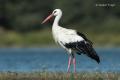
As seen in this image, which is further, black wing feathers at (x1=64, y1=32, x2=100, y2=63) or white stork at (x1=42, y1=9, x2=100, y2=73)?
white stork at (x1=42, y1=9, x2=100, y2=73)

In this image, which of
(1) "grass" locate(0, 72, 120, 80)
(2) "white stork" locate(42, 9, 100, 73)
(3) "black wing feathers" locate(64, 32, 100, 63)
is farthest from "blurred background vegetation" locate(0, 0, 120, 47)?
(1) "grass" locate(0, 72, 120, 80)

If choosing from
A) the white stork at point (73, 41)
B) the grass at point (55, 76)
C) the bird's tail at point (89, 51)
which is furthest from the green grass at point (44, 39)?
the grass at point (55, 76)

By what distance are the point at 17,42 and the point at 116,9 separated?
977 centimetres

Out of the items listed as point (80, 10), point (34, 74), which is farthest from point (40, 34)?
point (34, 74)

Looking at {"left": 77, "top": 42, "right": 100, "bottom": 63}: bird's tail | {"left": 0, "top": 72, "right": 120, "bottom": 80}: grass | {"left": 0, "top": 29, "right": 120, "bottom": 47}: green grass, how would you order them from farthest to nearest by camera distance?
{"left": 0, "top": 29, "right": 120, "bottom": 47}: green grass → {"left": 77, "top": 42, "right": 100, "bottom": 63}: bird's tail → {"left": 0, "top": 72, "right": 120, "bottom": 80}: grass

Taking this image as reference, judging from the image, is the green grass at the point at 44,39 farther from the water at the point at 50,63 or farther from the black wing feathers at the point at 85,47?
the black wing feathers at the point at 85,47

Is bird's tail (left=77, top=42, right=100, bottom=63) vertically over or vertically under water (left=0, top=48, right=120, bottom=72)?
under

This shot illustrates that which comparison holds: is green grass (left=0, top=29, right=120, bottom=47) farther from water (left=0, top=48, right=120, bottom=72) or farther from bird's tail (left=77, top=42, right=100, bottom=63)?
bird's tail (left=77, top=42, right=100, bottom=63)

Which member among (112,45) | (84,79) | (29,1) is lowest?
(84,79)

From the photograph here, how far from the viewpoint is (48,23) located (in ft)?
144

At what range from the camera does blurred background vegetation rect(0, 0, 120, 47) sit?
38.8 m

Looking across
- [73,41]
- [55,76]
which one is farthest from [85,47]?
[55,76]

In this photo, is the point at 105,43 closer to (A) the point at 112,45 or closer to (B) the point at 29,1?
(A) the point at 112,45

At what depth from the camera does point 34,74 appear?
1530 centimetres
